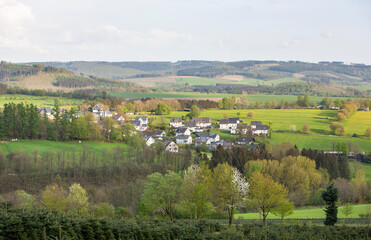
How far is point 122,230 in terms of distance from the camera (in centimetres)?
1939

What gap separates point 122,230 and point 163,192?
11.1m

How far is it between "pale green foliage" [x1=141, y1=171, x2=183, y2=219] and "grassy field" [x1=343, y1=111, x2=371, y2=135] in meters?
51.2

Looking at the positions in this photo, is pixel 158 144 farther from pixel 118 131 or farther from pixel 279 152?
pixel 279 152

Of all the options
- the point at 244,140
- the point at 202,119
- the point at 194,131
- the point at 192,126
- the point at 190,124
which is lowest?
the point at 194,131

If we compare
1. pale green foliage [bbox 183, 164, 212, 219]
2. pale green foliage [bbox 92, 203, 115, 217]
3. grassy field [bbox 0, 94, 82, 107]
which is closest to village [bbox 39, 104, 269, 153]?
grassy field [bbox 0, 94, 82, 107]

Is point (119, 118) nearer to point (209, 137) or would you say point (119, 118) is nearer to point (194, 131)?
point (194, 131)

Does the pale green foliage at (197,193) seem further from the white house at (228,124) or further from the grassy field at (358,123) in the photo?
the grassy field at (358,123)

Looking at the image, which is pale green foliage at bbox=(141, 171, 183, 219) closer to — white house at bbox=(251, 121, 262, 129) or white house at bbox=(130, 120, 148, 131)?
white house at bbox=(130, 120, 148, 131)

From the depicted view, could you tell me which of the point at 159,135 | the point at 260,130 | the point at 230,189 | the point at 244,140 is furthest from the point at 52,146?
the point at 260,130

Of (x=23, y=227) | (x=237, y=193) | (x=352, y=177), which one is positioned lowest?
(x=352, y=177)

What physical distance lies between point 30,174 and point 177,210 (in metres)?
22.2

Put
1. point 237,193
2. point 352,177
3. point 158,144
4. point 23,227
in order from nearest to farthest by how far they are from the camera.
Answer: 1. point 23,227
2. point 237,193
3. point 352,177
4. point 158,144

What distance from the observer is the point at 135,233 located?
773 inches

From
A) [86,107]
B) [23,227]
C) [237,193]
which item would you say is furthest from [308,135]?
[23,227]
